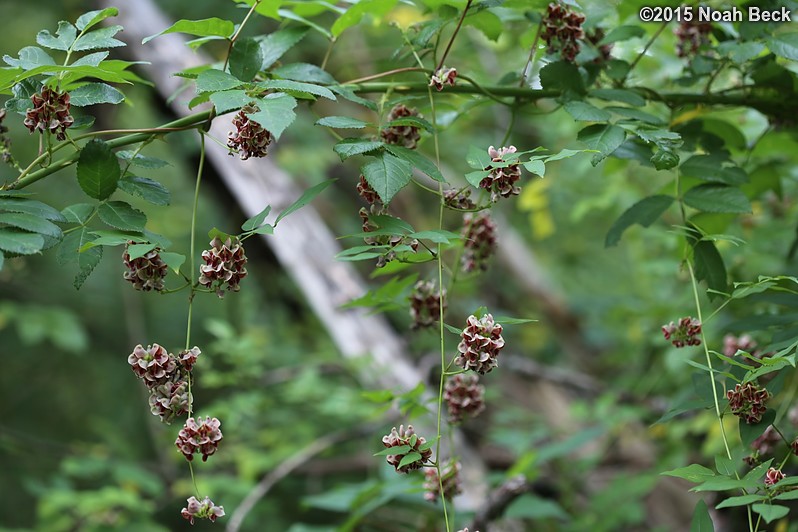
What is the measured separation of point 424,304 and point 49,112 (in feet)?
1.85

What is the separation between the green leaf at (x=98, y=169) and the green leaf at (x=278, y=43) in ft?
0.86

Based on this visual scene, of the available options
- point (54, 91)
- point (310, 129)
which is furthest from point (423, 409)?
point (310, 129)

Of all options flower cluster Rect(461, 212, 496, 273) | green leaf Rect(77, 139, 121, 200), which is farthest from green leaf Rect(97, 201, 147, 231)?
flower cluster Rect(461, 212, 496, 273)

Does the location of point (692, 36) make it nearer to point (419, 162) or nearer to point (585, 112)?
point (585, 112)

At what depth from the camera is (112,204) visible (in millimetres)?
855

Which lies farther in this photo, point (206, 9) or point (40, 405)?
point (40, 405)

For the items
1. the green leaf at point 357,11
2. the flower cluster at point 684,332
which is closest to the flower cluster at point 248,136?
the green leaf at point 357,11

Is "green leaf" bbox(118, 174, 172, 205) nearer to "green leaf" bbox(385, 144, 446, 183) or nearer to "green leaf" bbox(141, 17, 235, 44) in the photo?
"green leaf" bbox(141, 17, 235, 44)

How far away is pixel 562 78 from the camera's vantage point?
102cm

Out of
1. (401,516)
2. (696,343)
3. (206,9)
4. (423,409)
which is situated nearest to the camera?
(696,343)

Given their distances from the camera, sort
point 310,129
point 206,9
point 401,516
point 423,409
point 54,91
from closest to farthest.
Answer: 1. point 54,91
2. point 423,409
3. point 401,516
4. point 206,9
5. point 310,129

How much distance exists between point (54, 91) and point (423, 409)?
0.66 meters

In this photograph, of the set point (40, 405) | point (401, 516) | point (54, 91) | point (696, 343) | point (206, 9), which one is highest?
point (54, 91)

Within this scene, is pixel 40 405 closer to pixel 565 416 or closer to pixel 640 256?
pixel 565 416
